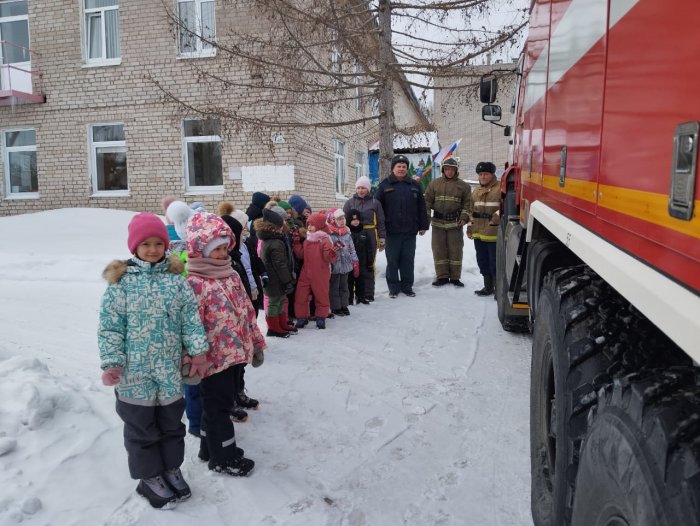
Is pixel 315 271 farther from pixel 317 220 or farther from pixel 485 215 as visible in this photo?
pixel 485 215

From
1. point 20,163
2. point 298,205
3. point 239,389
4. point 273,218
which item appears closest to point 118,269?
point 239,389

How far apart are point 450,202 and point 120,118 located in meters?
8.41

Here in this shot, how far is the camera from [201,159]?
12.6 metres

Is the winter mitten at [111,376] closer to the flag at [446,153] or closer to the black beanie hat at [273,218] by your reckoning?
the black beanie hat at [273,218]

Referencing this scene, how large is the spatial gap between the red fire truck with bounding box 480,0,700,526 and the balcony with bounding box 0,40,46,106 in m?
13.7

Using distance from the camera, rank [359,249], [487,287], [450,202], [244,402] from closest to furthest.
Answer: [244,402] < [359,249] < [487,287] < [450,202]

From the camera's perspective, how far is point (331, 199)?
14.7 m

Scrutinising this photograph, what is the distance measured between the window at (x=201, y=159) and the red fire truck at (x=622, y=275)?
10.9m

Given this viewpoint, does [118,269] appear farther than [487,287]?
No

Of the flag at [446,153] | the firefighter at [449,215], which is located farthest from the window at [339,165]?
the firefighter at [449,215]

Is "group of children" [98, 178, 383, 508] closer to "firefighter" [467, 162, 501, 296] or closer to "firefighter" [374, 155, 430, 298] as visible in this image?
"firefighter" [374, 155, 430, 298]

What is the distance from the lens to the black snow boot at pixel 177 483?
108 inches

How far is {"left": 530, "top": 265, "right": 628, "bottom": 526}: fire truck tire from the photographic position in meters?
1.66

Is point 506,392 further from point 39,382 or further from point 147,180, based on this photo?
point 147,180
